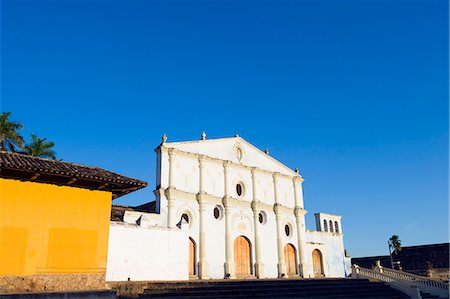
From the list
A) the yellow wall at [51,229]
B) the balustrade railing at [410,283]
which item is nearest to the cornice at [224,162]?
the balustrade railing at [410,283]

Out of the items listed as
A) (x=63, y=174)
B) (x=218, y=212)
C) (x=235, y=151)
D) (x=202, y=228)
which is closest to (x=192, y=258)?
(x=202, y=228)

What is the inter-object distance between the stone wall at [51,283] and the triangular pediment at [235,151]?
13.8 metres

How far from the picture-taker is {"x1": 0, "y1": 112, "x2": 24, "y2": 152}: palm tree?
26734 millimetres

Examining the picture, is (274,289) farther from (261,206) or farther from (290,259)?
(290,259)

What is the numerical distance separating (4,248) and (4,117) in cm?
1940

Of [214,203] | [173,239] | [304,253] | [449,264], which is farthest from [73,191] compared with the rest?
[449,264]

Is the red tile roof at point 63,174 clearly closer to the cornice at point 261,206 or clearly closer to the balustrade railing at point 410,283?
the balustrade railing at point 410,283

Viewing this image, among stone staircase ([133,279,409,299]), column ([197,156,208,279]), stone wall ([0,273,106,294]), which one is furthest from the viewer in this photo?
column ([197,156,208,279])

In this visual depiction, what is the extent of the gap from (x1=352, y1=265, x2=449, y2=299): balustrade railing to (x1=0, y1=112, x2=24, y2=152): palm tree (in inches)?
961

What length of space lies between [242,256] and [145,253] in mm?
11189

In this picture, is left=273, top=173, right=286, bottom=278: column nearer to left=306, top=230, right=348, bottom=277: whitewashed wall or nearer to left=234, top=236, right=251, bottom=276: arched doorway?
left=234, top=236, right=251, bottom=276: arched doorway

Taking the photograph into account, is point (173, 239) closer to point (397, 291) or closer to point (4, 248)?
point (4, 248)

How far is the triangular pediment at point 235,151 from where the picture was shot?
26.8 m

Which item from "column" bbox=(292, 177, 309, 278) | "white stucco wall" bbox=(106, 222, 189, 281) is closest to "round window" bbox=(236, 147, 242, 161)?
"column" bbox=(292, 177, 309, 278)
